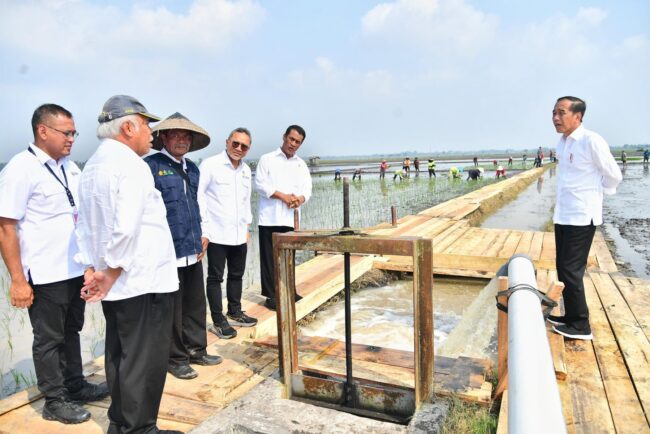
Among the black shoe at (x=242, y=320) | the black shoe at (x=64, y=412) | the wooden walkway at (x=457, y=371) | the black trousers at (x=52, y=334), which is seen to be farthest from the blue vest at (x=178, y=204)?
the black shoe at (x=242, y=320)

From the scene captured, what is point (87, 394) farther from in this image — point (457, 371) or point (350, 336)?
point (457, 371)

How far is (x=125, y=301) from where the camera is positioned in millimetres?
1965

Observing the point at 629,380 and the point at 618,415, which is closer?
the point at 618,415

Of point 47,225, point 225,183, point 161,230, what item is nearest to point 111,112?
point 161,230

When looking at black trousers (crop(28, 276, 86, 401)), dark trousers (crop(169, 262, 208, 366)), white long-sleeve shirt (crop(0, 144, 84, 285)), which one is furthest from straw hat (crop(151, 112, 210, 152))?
black trousers (crop(28, 276, 86, 401))

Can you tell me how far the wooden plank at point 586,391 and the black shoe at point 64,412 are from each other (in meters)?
2.49

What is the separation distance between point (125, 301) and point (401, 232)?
643 centimetres

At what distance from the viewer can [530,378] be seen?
958mm

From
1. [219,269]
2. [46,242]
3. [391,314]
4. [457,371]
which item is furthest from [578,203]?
[46,242]

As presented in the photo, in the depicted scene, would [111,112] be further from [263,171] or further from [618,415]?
[618,415]

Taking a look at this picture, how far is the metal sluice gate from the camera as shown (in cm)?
215

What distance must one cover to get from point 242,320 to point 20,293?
1771 mm

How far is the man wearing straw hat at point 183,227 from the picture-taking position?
2721 millimetres

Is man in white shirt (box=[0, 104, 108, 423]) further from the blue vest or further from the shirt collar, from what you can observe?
the blue vest
